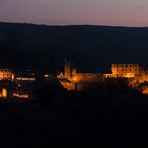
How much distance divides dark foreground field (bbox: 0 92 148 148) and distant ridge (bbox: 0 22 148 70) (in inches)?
640

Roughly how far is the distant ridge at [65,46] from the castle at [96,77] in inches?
342

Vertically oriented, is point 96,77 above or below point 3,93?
above

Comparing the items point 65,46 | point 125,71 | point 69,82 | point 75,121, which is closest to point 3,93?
point 69,82

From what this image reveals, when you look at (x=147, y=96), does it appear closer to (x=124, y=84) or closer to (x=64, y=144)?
(x=124, y=84)

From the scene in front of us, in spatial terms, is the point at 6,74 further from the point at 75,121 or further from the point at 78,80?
the point at 75,121

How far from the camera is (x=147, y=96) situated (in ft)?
91.8

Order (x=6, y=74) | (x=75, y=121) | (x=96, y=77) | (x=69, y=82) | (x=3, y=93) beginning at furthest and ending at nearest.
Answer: (x=6, y=74)
(x=96, y=77)
(x=69, y=82)
(x=3, y=93)
(x=75, y=121)

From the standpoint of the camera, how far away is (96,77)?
31906 millimetres

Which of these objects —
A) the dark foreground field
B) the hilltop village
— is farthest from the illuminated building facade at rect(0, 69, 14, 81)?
the dark foreground field

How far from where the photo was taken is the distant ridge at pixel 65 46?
45.8 m

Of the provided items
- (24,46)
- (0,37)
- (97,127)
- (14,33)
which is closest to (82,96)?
(97,127)

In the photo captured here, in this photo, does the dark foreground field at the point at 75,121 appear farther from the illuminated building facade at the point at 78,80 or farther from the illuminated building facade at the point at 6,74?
the illuminated building facade at the point at 6,74

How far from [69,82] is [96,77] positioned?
5.64 ft

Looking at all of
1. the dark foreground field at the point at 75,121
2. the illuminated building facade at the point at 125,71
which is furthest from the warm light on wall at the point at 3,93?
the illuminated building facade at the point at 125,71
